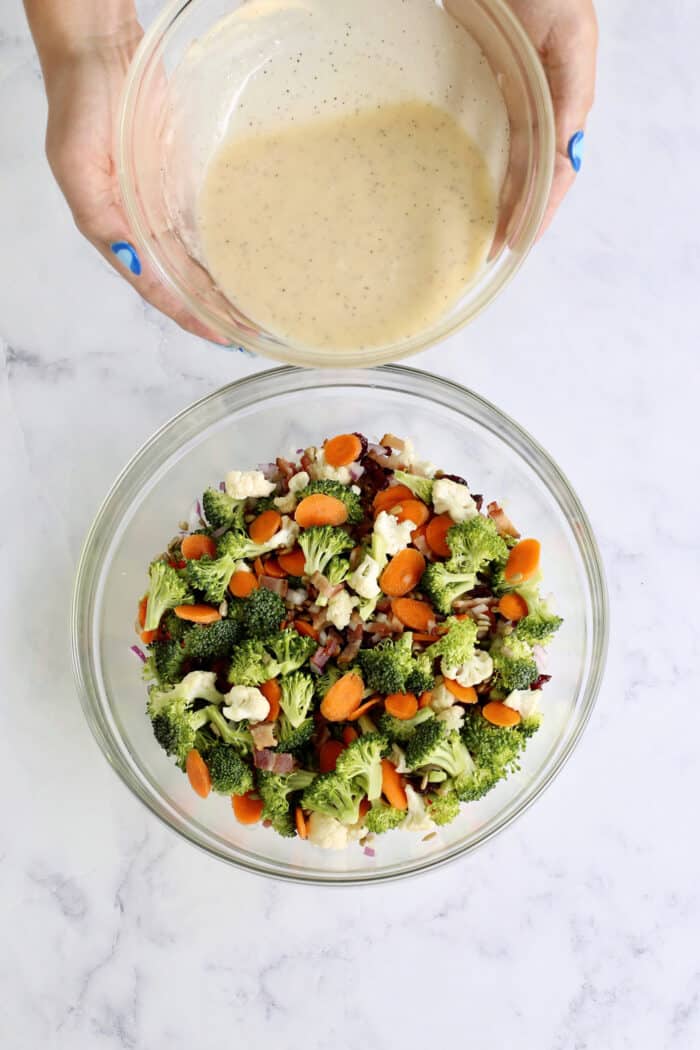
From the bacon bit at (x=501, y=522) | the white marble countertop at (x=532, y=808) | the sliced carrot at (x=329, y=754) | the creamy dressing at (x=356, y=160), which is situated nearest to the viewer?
the creamy dressing at (x=356, y=160)

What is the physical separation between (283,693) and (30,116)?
173 centimetres

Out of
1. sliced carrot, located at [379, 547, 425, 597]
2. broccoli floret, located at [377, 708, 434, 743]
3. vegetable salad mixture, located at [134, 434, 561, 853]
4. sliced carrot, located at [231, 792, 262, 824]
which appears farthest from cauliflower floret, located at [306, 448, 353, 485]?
sliced carrot, located at [231, 792, 262, 824]

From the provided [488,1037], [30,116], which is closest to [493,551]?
[488,1037]

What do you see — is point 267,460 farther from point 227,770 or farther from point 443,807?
point 443,807

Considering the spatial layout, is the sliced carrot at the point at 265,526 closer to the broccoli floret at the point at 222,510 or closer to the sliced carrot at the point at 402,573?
the broccoli floret at the point at 222,510

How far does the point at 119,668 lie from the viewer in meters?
2.75

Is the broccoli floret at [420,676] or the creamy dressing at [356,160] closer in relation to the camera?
the creamy dressing at [356,160]

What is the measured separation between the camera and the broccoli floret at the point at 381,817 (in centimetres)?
240

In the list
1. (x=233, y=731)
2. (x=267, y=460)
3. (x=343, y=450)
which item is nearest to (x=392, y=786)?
(x=233, y=731)

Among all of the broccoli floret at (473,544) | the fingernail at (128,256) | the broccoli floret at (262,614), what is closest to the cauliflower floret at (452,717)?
the broccoli floret at (473,544)

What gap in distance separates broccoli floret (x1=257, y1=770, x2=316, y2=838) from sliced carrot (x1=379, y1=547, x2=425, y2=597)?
49cm

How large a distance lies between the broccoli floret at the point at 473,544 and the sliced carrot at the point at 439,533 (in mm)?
39

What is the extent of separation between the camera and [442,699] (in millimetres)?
2434

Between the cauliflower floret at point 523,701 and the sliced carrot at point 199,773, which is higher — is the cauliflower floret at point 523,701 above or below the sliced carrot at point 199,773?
above
